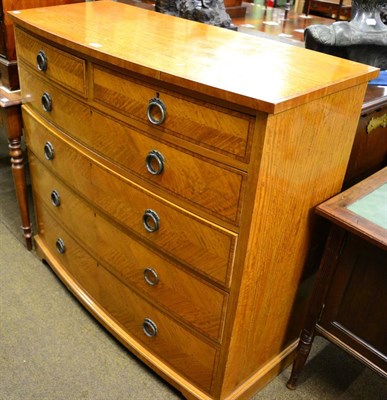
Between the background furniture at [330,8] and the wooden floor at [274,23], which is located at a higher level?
the wooden floor at [274,23]

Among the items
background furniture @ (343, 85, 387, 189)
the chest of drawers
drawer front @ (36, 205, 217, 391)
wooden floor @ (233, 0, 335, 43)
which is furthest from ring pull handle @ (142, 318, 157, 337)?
wooden floor @ (233, 0, 335, 43)

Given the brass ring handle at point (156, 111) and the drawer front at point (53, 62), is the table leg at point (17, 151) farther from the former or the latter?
the brass ring handle at point (156, 111)

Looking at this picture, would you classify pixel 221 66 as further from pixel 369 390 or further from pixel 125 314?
pixel 369 390

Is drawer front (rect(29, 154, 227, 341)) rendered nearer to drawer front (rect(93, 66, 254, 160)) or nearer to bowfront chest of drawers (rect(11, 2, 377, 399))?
bowfront chest of drawers (rect(11, 2, 377, 399))

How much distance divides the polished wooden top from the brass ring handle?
0.23ft

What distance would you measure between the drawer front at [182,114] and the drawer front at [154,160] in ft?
0.16

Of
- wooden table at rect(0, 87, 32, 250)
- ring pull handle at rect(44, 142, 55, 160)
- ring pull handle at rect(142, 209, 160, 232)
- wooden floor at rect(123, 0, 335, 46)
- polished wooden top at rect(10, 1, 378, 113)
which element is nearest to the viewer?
polished wooden top at rect(10, 1, 378, 113)

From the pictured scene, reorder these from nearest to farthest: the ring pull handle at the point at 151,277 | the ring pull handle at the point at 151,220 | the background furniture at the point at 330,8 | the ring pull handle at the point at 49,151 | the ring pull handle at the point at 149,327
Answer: the ring pull handle at the point at 151,220 < the ring pull handle at the point at 151,277 < the ring pull handle at the point at 149,327 < the ring pull handle at the point at 49,151 < the background furniture at the point at 330,8

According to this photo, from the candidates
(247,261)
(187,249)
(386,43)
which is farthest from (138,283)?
(386,43)

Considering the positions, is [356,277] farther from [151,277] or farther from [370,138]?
[151,277]

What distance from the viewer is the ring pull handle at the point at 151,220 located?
1.24 m

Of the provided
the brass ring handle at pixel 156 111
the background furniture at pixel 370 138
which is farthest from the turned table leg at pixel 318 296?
the brass ring handle at pixel 156 111

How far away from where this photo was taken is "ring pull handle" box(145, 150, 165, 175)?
3.77 ft

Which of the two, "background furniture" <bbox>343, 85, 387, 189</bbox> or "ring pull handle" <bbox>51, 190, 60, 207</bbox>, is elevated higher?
"background furniture" <bbox>343, 85, 387, 189</bbox>
